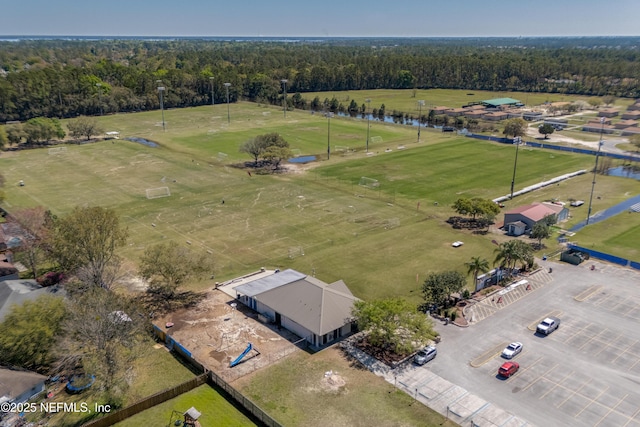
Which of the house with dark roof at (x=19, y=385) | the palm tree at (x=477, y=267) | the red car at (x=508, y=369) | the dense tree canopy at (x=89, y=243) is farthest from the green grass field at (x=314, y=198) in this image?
the dense tree canopy at (x=89, y=243)

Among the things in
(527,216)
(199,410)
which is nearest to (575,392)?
(199,410)

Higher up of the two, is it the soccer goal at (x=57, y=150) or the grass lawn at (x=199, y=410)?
the soccer goal at (x=57, y=150)

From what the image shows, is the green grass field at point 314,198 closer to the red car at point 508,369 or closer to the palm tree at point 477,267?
the palm tree at point 477,267

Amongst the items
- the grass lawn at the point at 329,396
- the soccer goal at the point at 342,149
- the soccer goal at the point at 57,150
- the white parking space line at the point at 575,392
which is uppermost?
the soccer goal at the point at 342,149

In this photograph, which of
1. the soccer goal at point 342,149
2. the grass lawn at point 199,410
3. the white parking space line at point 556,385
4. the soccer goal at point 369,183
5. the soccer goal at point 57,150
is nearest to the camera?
the grass lawn at point 199,410

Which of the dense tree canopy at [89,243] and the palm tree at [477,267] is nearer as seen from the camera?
the dense tree canopy at [89,243]

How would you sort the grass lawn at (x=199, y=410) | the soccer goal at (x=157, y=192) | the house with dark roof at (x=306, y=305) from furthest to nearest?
the soccer goal at (x=157, y=192)
the house with dark roof at (x=306, y=305)
the grass lawn at (x=199, y=410)

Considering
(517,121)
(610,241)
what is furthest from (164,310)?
(517,121)

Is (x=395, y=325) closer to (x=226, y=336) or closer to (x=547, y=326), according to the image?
(x=547, y=326)
